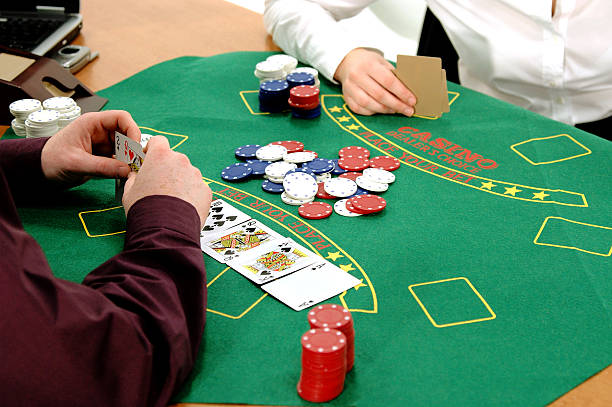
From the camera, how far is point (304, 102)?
6.43ft

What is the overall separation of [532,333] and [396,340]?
9.8 inches

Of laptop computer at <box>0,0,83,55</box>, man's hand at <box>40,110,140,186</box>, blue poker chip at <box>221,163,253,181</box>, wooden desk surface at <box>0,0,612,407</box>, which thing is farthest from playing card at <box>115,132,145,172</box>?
laptop computer at <box>0,0,83,55</box>

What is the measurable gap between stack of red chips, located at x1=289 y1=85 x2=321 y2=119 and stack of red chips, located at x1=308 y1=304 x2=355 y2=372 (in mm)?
969

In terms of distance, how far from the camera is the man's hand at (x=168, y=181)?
1.29 m

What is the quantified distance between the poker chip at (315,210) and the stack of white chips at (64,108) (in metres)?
0.79

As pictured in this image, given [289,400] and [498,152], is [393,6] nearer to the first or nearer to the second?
[498,152]

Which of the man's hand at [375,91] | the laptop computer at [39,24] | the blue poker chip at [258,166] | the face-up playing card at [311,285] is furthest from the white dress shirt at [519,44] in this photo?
the face-up playing card at [311,285]

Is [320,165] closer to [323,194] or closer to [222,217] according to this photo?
[323,194]

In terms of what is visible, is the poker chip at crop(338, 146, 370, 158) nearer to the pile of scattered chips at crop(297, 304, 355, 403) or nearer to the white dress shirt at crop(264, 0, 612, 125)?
the white dress shirt at crop(264, 0, 612, 125)

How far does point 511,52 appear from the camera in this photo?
229cm

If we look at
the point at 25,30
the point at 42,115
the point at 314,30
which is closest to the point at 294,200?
the point at 42,115

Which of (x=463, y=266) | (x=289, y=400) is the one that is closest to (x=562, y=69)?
(x=463, y=266)

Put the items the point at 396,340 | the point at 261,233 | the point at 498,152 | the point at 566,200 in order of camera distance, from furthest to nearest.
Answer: the point at 498,152 → the point at 566,200 → the point at 261,233 → the point at 396,340

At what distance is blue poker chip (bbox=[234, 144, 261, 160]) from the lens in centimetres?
178
